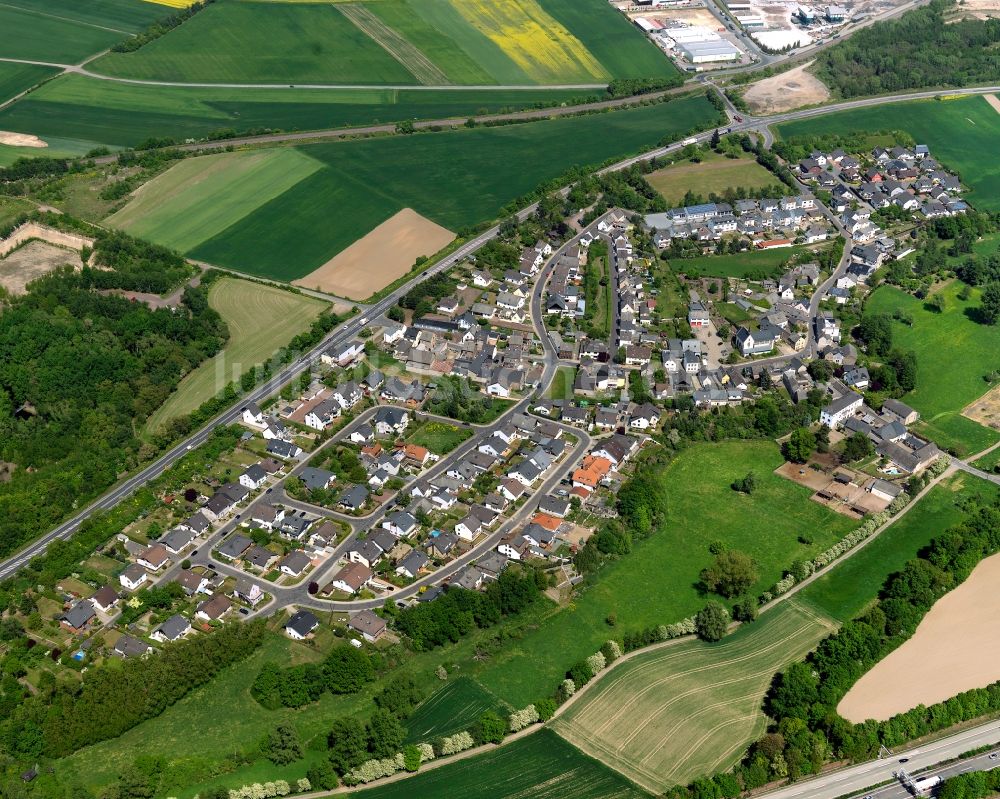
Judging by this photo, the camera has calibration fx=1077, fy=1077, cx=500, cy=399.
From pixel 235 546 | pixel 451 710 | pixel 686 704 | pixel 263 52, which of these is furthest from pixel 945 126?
pixel 451 710

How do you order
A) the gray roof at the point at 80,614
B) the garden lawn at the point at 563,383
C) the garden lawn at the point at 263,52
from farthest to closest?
the garden lawn at the point at 263,52, the garden lawn at the point at 563,383, the gray roof at the point at 80,614

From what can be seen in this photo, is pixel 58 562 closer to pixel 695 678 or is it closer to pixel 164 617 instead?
pixel 164 617

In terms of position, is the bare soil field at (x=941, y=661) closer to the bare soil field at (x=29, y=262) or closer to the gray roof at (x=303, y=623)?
the gray roof at (x=303, y=623)

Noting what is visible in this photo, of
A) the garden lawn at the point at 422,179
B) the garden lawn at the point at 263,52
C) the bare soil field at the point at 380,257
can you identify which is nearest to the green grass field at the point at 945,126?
the garden lawn at the point at 422,179

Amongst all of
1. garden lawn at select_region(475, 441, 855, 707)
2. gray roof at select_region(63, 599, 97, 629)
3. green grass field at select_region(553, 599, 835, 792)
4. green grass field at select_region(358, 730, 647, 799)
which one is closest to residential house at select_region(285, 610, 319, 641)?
garden lawn at select_region(475, 441, 855, 707)

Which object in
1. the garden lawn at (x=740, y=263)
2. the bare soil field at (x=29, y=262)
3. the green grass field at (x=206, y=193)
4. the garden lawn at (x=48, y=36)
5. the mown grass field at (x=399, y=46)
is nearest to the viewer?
the bare soil field at (x=29, y=262)

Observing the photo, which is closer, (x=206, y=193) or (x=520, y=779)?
(x=520, y=779)

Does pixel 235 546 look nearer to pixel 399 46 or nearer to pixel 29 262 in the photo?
pixel 29 262
